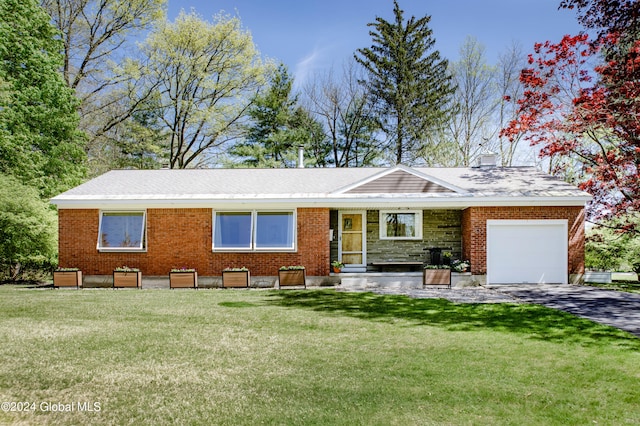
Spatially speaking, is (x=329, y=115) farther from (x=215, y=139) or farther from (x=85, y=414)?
(x=85, y=414)

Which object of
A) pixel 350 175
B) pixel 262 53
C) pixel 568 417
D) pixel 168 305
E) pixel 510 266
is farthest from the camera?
pixel 262 53

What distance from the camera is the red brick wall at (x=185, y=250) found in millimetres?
15242

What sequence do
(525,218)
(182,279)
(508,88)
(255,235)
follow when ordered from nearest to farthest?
(182,279) → (525,218) → (255,235) → (508,88)

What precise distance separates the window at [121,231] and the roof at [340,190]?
475mm

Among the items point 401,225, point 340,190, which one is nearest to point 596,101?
point 401,225

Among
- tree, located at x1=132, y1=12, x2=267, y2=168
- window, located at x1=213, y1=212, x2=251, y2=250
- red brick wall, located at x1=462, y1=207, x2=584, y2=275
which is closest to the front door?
window, located at x1=213, y1=212, x2=251, y2=250

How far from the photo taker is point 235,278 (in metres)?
14.5

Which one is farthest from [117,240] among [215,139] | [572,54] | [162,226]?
[572,54]

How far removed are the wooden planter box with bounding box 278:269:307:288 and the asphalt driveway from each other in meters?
5.77

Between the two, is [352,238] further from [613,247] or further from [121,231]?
[613,247]

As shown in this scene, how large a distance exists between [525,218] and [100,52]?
899 inches

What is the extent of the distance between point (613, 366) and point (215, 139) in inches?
996

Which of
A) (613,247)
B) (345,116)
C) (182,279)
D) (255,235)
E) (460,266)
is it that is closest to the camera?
(182,279)

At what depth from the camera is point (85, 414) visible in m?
4.38
